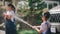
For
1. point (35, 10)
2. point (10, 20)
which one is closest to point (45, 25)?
point (35, 10)

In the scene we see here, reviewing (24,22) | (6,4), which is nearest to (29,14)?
(24,22)

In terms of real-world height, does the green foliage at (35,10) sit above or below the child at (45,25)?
above

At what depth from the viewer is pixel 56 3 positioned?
452 centimetres

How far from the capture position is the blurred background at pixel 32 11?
14.8 ft

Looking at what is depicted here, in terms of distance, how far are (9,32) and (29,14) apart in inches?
24.7

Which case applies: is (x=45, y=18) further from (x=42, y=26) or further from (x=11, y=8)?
(x=11, y=8)

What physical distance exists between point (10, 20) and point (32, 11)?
53 cm

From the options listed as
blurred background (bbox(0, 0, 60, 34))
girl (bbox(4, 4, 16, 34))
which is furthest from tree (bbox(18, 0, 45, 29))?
girl (bbox(4, 4, 16, 34))

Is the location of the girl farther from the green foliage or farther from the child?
the child

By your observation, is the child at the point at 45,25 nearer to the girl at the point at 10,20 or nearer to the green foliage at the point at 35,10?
the green foliage at the point at 35,10

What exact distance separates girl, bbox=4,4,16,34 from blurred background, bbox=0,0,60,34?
86mm

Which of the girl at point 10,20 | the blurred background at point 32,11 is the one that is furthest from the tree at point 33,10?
the girl at point 10,20

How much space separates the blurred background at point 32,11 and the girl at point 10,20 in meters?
0.09

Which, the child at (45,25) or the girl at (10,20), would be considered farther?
the girl at (10,20)
